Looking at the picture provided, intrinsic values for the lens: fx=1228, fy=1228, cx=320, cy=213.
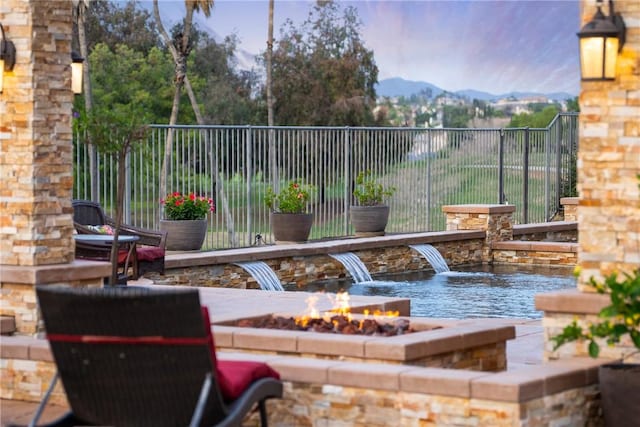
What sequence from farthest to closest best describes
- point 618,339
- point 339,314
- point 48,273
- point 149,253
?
point 149,253 < point 339,314 < point 48,273 < point 618,339

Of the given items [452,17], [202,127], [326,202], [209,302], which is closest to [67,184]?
[209,302]

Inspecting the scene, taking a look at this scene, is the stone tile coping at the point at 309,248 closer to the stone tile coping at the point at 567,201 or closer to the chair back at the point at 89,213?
the chair back at the point at 89,213

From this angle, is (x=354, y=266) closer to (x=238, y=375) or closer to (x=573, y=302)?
(x=573, y=302)

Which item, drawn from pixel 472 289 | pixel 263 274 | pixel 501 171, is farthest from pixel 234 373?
pixel 501 171

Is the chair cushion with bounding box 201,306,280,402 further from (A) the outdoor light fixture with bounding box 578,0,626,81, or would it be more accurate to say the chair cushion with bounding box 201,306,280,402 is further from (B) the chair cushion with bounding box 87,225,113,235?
(B) the chair cushion with bounding box 87,225,113,235

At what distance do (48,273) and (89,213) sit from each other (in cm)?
595

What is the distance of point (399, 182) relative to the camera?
23.0m

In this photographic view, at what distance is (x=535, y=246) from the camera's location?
20.5 meters

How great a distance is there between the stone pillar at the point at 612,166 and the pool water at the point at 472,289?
608 cm

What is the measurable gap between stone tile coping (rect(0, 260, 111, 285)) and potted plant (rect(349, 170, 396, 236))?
38.8 feet

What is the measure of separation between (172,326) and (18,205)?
310 centimetres

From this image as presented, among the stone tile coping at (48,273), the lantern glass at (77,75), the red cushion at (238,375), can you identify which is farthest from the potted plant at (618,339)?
the lantern glass at (77,75)

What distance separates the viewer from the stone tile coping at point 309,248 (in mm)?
15922

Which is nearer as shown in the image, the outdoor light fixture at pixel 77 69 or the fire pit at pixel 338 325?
the fire pit at pixel 338 325
